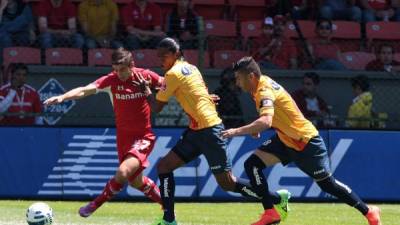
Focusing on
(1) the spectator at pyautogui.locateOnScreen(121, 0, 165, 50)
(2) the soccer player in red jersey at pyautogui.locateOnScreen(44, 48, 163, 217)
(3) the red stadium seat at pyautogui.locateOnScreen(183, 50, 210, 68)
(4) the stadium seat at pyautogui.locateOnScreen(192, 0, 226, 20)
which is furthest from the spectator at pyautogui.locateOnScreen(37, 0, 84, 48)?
(2) the soccer player in red jersey at pyautogui.locateOnScreen(44, 48, 163, 217)

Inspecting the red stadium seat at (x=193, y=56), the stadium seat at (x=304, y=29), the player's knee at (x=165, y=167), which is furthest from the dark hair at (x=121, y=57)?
the stadium seat at (x=304, y=29)

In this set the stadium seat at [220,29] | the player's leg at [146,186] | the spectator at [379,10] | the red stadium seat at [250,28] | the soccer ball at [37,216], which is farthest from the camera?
the spectator at [379,10]

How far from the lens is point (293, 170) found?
1558cm

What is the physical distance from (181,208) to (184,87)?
11.8ft

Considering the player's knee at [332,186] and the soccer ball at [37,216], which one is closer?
the soccer ball at [37,216]

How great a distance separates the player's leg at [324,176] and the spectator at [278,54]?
5581 millimetres

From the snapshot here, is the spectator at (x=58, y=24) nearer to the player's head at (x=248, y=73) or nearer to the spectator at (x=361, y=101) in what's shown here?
the spectator at (x=361, y=101)

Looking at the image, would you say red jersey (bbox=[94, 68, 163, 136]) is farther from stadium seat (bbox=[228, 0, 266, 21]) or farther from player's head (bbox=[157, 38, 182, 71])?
stadium seat (bbox=[228, 0, 266, 21])

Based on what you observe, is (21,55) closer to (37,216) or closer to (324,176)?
(37,216)

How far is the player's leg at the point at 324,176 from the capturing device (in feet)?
35.1

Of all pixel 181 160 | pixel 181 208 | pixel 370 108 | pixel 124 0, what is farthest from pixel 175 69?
pixel 124 0

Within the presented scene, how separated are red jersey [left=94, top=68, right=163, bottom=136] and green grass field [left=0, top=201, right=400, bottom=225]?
1.13 meters

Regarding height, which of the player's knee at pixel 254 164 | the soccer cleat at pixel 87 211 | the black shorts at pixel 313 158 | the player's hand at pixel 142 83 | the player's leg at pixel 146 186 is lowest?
the soccer cleat at pixel 87 211

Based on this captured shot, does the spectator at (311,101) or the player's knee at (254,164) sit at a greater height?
the player's knee at (254,164)
